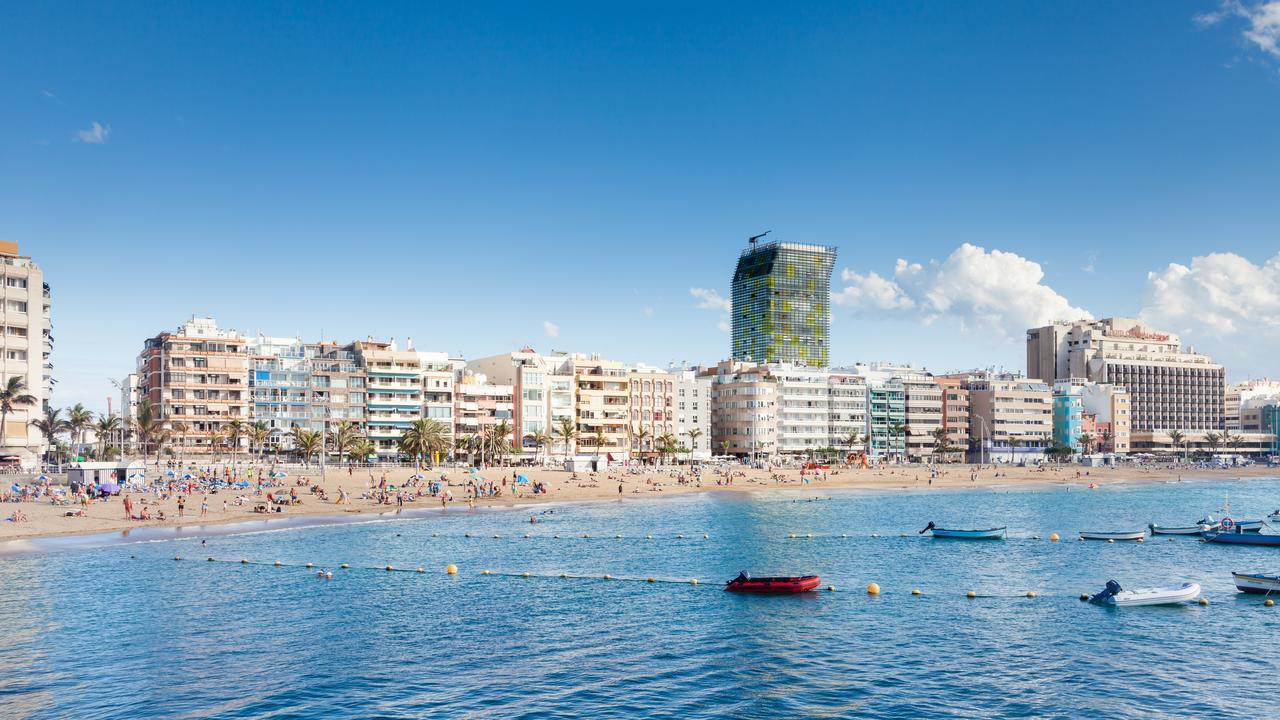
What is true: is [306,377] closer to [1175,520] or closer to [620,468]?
[620,468]

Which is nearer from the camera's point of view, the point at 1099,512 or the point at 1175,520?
the point at 1175,520

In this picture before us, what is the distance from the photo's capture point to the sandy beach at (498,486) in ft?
270

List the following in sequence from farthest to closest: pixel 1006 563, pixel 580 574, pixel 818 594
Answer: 1. pixel 1006 563
2. pixel 580 574
3. pixel 818 594

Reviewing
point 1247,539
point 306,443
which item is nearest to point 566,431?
point 306,443

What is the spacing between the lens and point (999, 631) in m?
46.8

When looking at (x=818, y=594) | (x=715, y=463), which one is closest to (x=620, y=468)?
(x=715, y=463)

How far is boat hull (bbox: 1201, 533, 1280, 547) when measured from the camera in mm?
79375

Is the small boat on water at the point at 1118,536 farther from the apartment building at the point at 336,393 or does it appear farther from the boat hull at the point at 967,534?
the apartment building at the point at 336,393

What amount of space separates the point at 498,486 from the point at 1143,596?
84.4 metres

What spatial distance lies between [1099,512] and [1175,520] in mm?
10333

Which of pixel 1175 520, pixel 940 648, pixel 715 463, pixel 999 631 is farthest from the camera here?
pixel 715 463

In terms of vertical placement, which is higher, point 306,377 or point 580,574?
point 306,377

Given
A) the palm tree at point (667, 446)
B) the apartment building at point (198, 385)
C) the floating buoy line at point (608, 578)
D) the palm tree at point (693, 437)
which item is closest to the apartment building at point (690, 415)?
the palm tree at point (693, 437)

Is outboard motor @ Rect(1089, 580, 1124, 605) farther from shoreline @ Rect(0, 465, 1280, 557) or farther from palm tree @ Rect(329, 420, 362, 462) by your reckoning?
palm tree @ Rect(329, 420, 362, 462)
